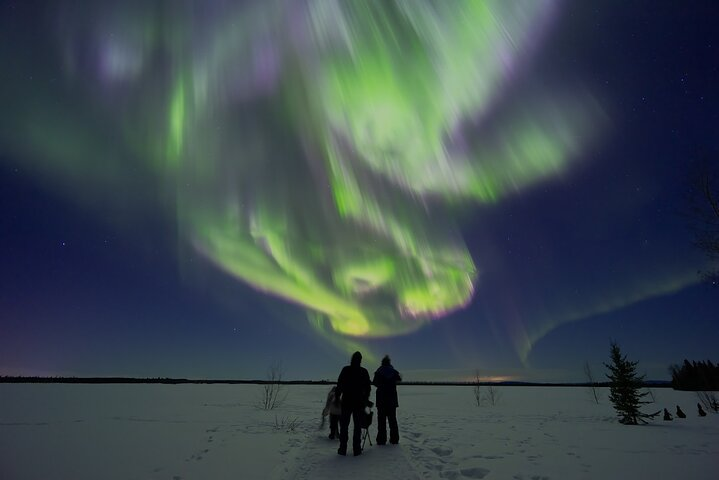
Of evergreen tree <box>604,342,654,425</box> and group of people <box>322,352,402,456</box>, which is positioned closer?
group of people <box>322,352,402,456</box>

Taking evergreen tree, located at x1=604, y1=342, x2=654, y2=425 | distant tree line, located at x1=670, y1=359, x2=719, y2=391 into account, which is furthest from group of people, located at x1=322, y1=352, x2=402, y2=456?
distant tree line, located at x1=670, y1=359, x2=719, y2=391

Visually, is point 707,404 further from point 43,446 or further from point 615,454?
point 43,446

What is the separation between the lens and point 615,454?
31.2 ft

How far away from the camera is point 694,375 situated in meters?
70.1

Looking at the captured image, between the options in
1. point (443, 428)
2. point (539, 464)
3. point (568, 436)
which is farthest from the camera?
point (443, 428)

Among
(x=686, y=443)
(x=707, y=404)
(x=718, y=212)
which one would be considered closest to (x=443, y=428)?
(x=686, y=443)

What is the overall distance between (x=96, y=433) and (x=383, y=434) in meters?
10.0

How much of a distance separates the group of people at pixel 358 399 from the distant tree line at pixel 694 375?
80.1 m

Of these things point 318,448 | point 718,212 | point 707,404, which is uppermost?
point 718,212

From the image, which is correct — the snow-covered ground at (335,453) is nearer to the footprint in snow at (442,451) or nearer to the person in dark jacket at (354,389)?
the footprint in snow at (442,451)

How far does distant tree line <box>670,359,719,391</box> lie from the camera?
6575 centimetres

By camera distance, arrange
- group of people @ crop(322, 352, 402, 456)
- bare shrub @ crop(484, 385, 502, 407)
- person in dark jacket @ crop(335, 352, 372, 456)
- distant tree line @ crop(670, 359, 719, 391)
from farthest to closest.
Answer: distant tree line @ crop(670, 359, 719, 391) < bare shrub @ crop(484, 385, 502, 407) < person in dark jacket @ crop(335, 352, 372, 456) < group of people @ crop(322, 352, 402, 456)

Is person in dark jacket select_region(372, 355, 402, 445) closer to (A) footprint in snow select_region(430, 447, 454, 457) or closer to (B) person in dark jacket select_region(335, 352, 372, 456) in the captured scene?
(B) person in dark jacket select_region(335, 352, 372, 456)

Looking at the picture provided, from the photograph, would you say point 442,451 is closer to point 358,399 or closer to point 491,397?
point 358,399
